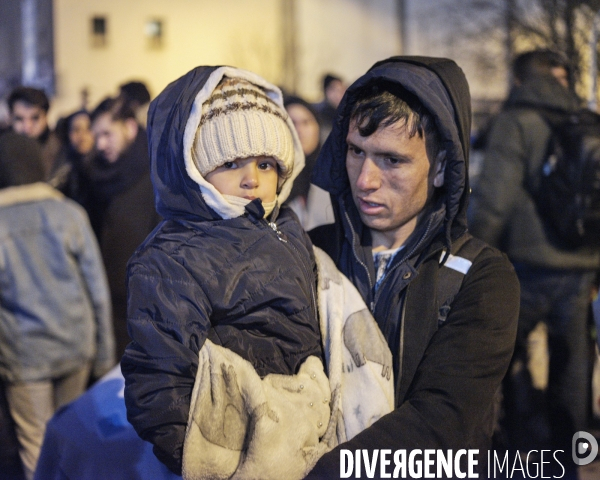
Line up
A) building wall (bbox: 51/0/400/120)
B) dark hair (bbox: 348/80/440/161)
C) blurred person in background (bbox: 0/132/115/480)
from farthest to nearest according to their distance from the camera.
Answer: building wall (bbox: 51/0/400/120), blurred person in background (bbox: 0/132/115/480), dark hair (bbox: 348/80/440/161)

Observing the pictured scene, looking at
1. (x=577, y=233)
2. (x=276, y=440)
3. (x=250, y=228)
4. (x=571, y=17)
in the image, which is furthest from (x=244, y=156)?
(x=571, y=17)

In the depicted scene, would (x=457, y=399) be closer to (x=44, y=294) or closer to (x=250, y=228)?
(x=250, y=228)

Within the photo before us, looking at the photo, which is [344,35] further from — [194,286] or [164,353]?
[164,353]

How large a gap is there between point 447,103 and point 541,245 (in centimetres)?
241

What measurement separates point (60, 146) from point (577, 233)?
473cm

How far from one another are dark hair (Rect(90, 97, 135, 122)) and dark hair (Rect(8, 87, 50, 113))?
82cm

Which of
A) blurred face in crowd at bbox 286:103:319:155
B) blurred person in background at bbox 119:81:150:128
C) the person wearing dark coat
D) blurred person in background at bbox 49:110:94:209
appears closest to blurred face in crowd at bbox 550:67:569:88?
blurred face in crowd at bbox 286:103:319:155

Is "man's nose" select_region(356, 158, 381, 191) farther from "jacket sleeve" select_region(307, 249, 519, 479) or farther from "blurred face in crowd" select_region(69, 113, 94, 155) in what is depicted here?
"blurred face in crowd" select_region(69, 113, 94, 155)

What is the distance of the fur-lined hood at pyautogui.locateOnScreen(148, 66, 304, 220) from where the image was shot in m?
1.95

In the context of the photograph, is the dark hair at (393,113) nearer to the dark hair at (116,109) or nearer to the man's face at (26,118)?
the dark hair at (116,109)

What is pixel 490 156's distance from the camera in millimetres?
4410

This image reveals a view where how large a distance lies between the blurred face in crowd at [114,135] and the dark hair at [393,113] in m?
3.36

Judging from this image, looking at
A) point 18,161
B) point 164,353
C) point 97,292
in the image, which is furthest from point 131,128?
point 164,353

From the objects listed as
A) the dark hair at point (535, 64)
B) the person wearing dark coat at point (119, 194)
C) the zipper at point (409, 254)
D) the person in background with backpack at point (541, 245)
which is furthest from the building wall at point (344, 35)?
the zipper at point (409, 254)
